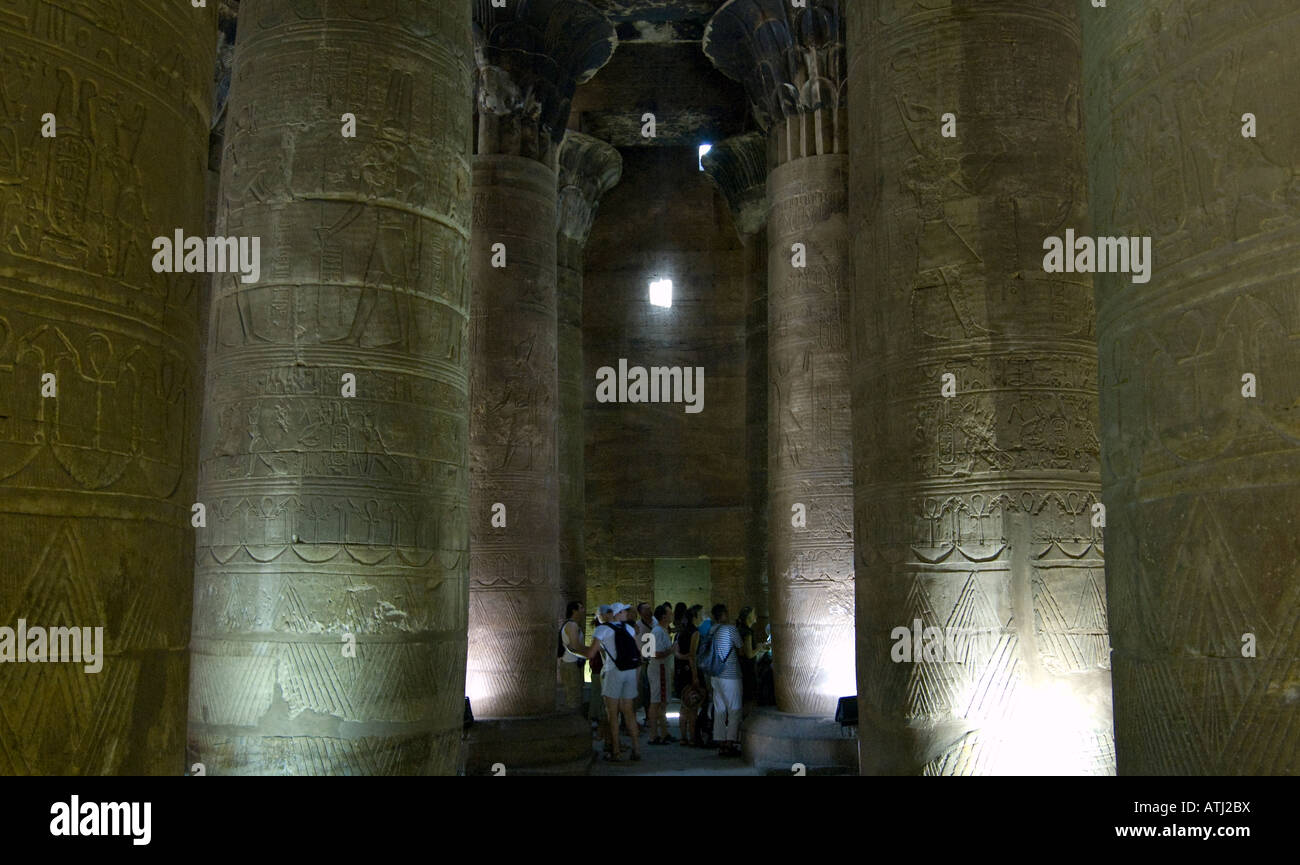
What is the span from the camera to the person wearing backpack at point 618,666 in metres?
10.3

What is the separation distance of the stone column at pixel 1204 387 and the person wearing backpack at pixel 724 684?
8349 mm

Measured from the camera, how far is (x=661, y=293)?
70.6 ft

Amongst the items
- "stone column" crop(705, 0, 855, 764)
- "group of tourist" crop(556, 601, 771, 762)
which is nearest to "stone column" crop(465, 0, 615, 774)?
"group of tourist" crop(556, 601, 771, 762)

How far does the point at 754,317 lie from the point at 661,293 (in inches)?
154

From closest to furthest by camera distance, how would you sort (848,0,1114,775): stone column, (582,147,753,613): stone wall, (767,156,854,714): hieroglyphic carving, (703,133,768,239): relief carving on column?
(848,0,1114,775): stone column < (767,156,854,714): hieroglyphic carving < (703,133,768,239): relief carving on column < (582,147,753,613): stone wall

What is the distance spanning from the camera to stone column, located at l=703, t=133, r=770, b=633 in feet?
56.2

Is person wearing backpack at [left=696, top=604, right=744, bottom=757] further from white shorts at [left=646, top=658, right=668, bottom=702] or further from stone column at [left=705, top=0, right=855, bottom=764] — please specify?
white shorts at [left=646, top=658, right=668, bottom=702]

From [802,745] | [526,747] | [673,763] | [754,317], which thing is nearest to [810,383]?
[802,745]

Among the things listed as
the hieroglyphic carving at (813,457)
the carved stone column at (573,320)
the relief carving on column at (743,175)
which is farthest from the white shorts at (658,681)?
the relief carving on column at (743,175)

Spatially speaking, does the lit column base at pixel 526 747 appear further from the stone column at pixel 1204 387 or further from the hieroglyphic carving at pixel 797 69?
the stone column at pixel 1204 387

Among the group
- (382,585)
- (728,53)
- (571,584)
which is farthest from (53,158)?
(571,584)

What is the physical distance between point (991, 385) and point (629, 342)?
1629cm
